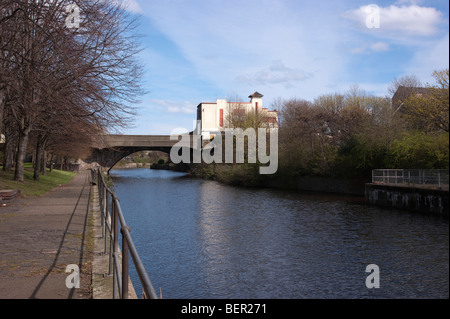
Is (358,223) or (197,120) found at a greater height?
(197,120)

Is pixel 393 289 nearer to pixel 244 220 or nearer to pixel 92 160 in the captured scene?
pixel 244 220

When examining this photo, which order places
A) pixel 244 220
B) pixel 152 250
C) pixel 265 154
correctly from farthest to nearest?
pixel 265 154 < pixel 244 220 < pixel 152 250

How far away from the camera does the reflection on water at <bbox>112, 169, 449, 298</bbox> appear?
20.9 ft

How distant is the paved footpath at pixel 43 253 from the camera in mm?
5191

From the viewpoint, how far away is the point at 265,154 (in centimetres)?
4056

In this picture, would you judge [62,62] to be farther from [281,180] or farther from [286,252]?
[281,180]

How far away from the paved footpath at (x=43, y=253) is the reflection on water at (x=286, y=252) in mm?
1778

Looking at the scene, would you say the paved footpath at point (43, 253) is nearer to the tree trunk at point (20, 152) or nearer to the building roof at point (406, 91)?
the building roof at point (406, 91)

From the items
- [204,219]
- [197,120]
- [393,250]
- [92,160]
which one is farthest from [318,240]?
[197,120]

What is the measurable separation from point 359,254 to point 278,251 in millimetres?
2287

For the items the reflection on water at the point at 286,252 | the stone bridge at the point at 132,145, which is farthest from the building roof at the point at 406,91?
the stone bridge at the point at 132,145

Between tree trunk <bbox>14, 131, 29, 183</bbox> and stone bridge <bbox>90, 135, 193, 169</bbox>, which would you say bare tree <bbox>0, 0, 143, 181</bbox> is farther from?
stone bridge <bbox>90, 135, 193, 169</bbox>

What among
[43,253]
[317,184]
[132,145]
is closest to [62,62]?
[43,253]

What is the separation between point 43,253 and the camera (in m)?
7.24
